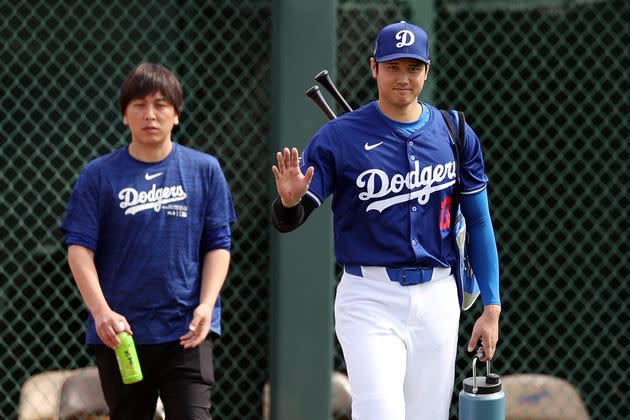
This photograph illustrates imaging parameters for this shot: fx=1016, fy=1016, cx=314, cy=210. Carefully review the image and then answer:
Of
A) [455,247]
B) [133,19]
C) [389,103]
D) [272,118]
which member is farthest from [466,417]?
[133,19]

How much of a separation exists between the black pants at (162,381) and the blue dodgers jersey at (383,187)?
28.5 inches

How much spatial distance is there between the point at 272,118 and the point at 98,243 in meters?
1.47

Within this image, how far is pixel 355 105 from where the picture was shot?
5062mm

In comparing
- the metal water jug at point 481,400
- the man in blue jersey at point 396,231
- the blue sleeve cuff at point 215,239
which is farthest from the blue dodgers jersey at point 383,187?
the blue sleeve cuff at point 215,239

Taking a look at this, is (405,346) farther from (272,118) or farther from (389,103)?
(272,118)

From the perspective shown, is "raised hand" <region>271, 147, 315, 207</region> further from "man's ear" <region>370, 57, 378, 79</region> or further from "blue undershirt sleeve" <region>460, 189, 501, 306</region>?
"blue undershirt sleeve" <region>460, 189, 501, 306</region>

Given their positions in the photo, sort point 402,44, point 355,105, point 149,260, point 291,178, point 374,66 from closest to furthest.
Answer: point 291,178 < point 402,44 < point 374,66 < point 149,260 < point 355,105

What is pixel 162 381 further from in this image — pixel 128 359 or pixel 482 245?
pixel 482 245

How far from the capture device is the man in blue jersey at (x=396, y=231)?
116 inches

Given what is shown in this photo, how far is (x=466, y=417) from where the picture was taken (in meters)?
2.93

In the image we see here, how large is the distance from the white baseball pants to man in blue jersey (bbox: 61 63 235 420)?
656 millimetres

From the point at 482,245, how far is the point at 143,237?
3.76 feet

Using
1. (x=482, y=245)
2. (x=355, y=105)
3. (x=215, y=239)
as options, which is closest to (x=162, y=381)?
(x=215, y=239)

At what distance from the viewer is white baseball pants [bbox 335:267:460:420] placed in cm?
290
